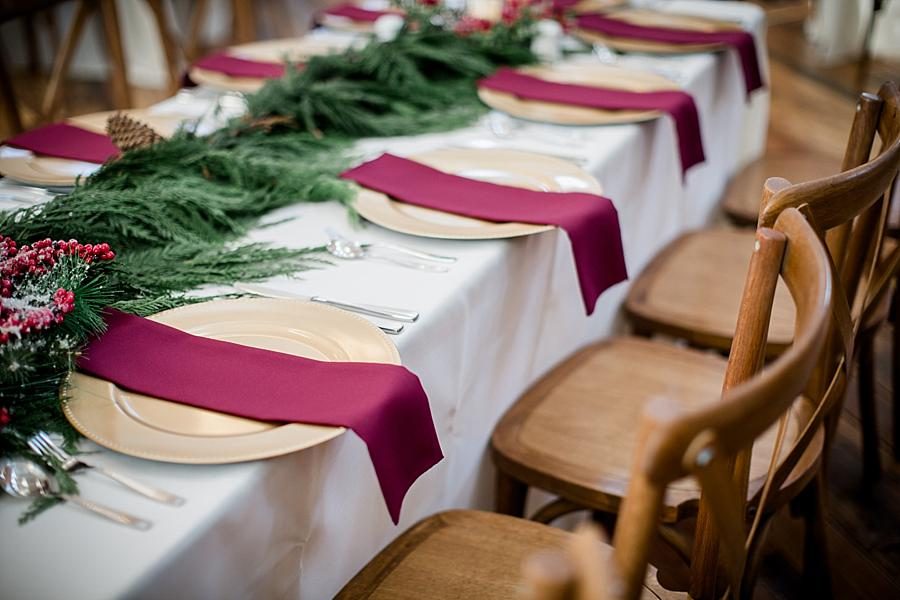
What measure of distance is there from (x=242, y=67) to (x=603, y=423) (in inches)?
44.8

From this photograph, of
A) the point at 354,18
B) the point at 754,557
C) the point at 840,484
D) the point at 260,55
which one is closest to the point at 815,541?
the point at 754,557

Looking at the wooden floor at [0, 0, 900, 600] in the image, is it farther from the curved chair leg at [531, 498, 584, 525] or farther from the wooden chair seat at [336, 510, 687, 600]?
the wooden chair seat at [336, 510, 687, 600]

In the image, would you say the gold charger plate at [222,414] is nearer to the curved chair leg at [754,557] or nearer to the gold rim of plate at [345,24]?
the curved chair leg at [754,557]

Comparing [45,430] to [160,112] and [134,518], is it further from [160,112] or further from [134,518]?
[160,112]

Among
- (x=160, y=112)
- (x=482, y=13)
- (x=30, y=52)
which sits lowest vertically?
(x=30, y=52)

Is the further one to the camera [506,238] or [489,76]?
[489,76]

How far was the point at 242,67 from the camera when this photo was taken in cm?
186

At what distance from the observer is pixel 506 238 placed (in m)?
1.18

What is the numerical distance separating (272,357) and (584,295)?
1.64 feet

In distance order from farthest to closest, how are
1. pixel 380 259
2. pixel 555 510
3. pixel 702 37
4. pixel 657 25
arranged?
1. pixel 657 25
2. pixel 702 37
3. pixel 555 510
4. pixel 380 259

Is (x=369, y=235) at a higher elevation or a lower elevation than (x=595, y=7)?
lower

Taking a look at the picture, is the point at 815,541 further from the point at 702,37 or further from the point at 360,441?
the point at 702,37

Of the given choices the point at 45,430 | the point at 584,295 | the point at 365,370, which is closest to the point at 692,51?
the point at 584,295

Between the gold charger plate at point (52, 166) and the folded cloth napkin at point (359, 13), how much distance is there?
3.06ft
